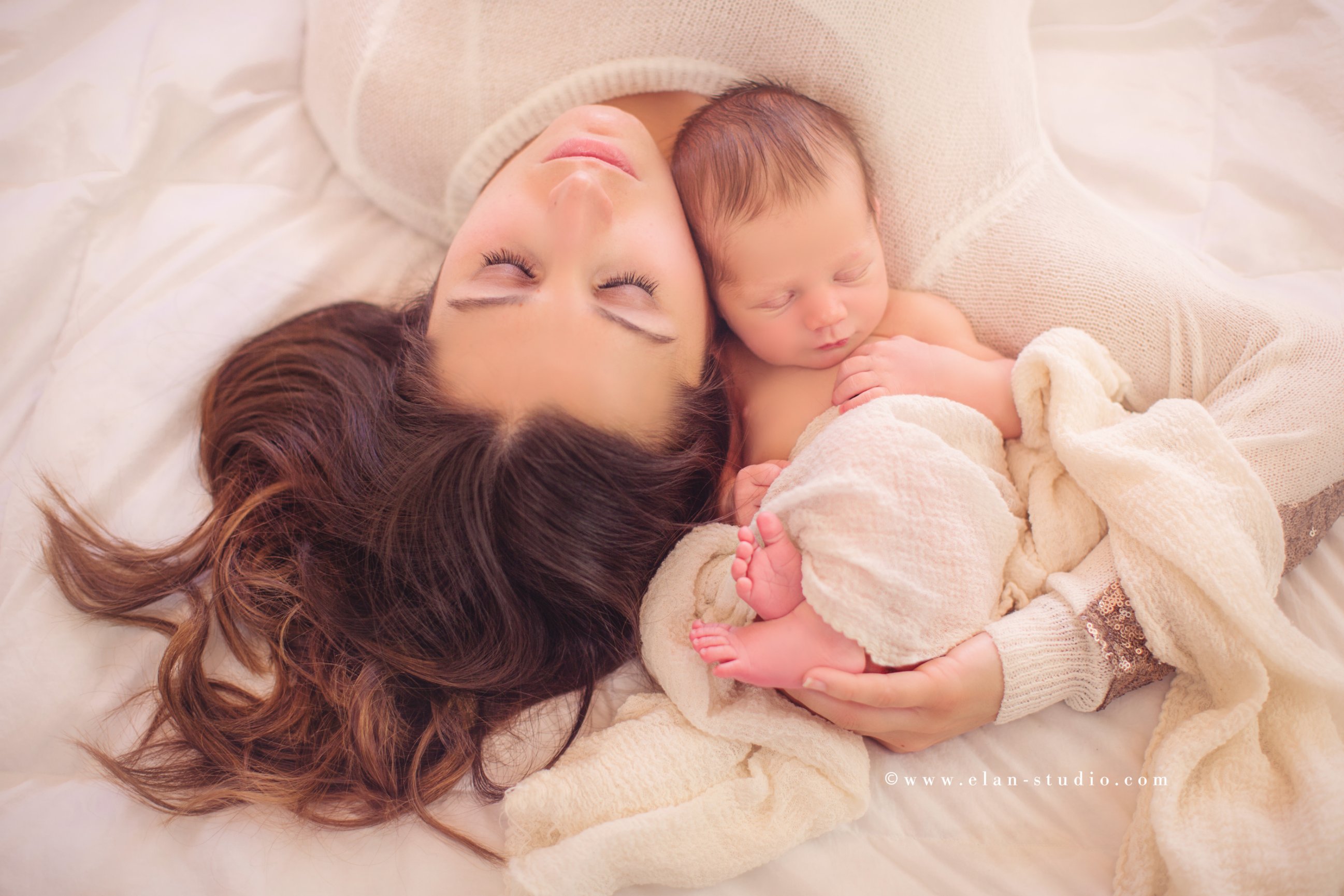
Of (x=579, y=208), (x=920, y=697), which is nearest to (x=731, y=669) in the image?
(x=920, y=697)

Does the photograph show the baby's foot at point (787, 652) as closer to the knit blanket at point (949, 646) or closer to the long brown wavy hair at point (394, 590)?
the knit blanket at point (949, 646)

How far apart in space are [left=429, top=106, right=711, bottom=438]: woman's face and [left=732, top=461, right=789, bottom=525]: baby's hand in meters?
0.15

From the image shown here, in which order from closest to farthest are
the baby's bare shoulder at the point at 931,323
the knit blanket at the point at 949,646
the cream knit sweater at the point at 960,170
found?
the knit blanket at the point at 949,646, the cream knit sweater at the point at 960,170, the baby's bare shoulder at the point at 931,323

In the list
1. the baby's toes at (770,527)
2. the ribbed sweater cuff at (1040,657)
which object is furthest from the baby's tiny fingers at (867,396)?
the ribbed sweater cuff at (1040,657)

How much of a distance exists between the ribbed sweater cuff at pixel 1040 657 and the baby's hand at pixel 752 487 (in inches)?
13.9

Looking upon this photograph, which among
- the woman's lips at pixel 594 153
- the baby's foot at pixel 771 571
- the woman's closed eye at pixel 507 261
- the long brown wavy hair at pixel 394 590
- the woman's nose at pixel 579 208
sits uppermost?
the woman's lips at pixel 594 153

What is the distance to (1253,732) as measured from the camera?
985 mm

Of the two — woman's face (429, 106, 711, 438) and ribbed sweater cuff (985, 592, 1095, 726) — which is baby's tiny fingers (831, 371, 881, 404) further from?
ribbed sweater cuff (985, 592, 1095, 726)

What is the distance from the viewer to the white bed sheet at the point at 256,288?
1.04m

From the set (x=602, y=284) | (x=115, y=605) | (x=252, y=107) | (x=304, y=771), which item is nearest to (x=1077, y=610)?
(x=602, y=284)

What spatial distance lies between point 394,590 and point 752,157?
84 cm

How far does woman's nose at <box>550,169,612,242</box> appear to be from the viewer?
1092 millimetres

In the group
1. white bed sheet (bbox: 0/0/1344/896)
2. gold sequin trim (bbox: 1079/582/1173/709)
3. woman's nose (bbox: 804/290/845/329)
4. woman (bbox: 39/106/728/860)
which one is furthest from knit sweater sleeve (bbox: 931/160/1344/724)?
woman (bbox: 39/106/728/860)

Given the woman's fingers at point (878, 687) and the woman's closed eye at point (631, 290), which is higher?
the woman's closed eye at point (631, 290)
